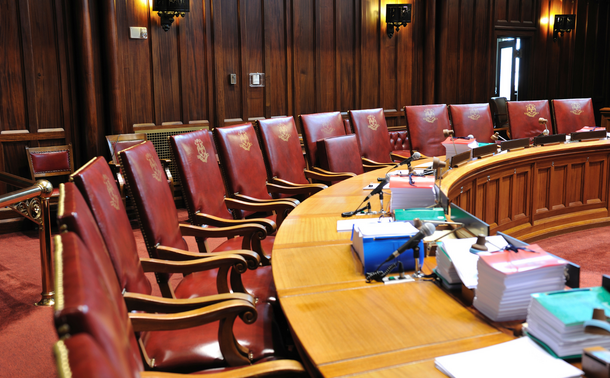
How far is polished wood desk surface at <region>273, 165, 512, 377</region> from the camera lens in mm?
1108

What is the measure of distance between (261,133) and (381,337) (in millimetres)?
2512

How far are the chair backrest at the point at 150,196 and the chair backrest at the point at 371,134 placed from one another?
2577 mm

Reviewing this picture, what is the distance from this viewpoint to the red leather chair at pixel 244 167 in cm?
305

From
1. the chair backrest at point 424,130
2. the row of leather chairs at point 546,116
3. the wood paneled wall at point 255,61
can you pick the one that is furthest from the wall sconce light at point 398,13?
the chair backrest at point 424,130

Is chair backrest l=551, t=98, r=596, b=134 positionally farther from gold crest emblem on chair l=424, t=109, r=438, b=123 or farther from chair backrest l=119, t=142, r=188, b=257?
chair backrest l=119, t=142, r=188, b=257

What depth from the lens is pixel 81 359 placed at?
57 cm

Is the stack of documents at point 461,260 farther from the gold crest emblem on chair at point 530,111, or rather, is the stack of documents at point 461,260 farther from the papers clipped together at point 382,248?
the gold crest emblem on chair at point 530,111

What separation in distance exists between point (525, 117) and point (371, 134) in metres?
1.72

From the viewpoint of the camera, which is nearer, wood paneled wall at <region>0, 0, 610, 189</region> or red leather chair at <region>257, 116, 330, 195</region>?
red leather chair at <region>257, 116, 330, 195</region>

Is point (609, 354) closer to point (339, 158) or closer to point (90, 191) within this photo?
point (90, 191)

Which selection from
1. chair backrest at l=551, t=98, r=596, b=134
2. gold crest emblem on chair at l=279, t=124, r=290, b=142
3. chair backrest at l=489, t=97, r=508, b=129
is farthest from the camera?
chair backrest at l=489, t=97, r=508, b=129

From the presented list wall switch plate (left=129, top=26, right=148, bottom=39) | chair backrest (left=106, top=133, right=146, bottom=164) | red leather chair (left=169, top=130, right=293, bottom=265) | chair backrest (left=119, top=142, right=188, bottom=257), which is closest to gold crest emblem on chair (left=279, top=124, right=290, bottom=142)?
red leather chair (left=169, top=130, right=293, bottom=265)

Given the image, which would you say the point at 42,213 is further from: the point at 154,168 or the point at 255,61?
the point at 255,61

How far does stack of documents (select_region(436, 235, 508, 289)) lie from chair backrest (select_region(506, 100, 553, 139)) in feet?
12.9
